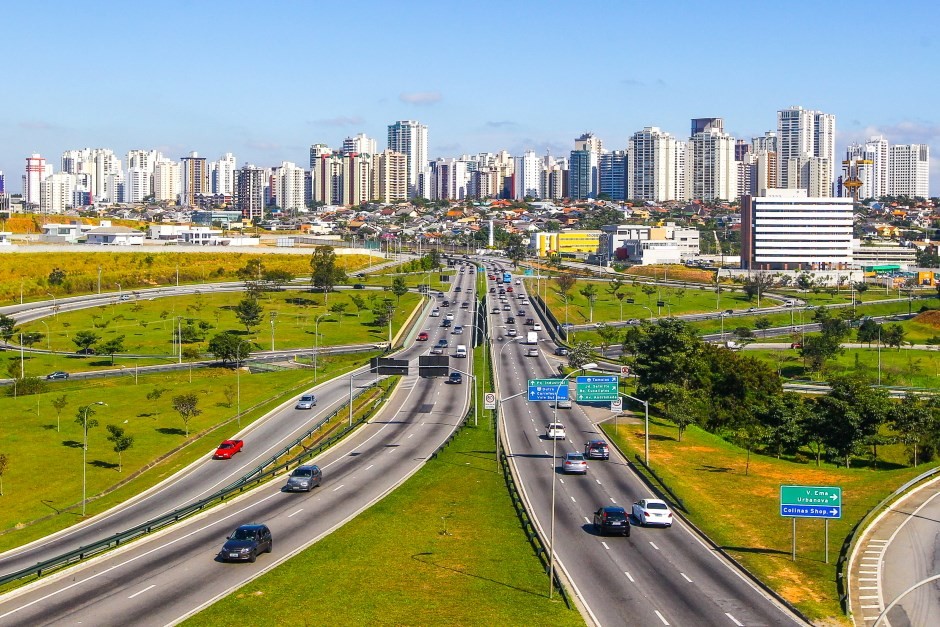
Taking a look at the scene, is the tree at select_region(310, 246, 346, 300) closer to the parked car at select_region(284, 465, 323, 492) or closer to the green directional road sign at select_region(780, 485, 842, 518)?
the parked car at select_region(284, 465, 323, 492)

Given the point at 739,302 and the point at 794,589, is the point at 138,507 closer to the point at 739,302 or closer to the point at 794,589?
the point at 794,589

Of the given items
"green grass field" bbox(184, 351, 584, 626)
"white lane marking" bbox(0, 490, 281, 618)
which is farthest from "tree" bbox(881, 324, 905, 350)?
"white lane marking" bbox(0, 490, 281, 618)

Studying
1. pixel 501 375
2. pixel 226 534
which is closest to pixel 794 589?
pixel 226 534

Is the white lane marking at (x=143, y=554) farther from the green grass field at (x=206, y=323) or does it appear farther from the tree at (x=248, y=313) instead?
the tree at (x=248, y=313)

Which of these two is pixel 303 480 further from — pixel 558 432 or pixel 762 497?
pixel 762 497

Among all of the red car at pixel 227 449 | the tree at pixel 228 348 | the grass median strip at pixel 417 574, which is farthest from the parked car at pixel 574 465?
the tree at pixel 228 348
